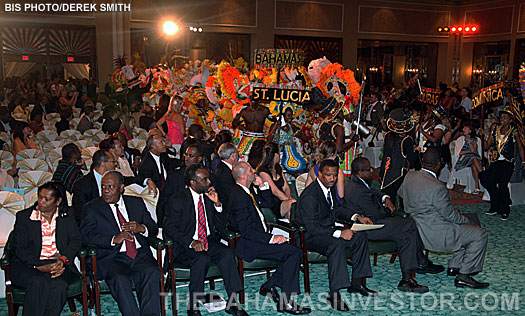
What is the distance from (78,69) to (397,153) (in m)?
14.4

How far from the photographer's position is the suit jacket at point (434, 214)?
201 inches

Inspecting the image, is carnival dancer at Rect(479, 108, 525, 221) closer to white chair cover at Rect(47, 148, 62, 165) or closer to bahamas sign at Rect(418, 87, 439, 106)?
bahamas sign at Rect(418, 87, 439, 106)

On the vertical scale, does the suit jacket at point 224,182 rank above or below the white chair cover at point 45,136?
below

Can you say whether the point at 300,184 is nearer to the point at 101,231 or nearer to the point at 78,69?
the point at 101,231

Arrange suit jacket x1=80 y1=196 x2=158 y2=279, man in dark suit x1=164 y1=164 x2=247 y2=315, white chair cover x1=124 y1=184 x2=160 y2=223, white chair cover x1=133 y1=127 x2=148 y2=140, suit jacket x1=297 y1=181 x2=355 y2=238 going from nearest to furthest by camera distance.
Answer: suit jacket x1=80 y1=196 x2=158 y2=279, man in dark suit x1=164 y1=164 x2=247 y2=315, suit jacket x1=297 y1=181 x2=355 y2=238, white chair cover x1=124 y1=184 x2=160 y2=223, white chair cover x1=133 y1=127 x2=148 y2=140

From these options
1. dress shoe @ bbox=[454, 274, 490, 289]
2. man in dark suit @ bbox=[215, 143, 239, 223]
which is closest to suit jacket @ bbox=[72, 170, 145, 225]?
man in dark suit @ bbox=[215, 143, 239, 223]

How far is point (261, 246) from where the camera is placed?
464 cm

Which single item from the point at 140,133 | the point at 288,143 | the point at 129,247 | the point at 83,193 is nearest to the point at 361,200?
the point at 129,247

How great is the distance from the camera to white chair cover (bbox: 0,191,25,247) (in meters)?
4.64

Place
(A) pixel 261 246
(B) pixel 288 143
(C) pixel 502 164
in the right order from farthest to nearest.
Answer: (B) pixel 288 143 → (C) pixel 502 164 → (A) pixel 261 246

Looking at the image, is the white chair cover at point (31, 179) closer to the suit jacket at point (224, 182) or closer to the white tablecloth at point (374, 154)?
the suit jacket at point (224, 182)

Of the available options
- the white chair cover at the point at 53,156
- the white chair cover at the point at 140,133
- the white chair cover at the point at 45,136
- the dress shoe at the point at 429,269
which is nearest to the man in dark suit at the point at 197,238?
the dress shoe at the point at 429,269

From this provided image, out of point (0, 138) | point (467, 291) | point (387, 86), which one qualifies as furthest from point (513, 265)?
point (387, 86)

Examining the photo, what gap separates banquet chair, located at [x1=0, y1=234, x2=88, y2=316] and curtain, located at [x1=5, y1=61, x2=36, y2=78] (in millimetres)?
15071
